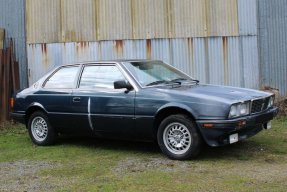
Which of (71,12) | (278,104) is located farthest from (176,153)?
(71,12)

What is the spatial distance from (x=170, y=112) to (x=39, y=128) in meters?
2.88

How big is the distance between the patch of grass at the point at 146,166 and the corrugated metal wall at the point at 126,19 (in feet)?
12.4

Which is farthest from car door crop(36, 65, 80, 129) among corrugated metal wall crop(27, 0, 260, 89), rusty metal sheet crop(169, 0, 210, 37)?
rusty metal sheet crop(169, 0, 210, 37)

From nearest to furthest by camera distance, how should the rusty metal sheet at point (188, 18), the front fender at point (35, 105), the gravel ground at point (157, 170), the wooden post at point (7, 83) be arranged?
the gravel ground at point (157, 170) → the front fender at point (35, 105) → the wooden post at point (7, 83) → the rusty metal sheet at point (188, 18)

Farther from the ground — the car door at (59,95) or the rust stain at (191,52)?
the rust stain at (191,52)

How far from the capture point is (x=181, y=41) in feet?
32.2

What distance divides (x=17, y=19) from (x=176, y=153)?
7.07 m

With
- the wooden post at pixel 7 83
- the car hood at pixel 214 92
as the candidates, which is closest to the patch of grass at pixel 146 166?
the car hood at pixel 214 92

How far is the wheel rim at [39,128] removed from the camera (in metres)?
6.88

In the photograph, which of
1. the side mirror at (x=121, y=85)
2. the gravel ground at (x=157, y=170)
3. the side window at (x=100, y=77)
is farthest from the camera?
the side window at (x=100, y=77)

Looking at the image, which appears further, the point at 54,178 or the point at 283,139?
the point at 283,139

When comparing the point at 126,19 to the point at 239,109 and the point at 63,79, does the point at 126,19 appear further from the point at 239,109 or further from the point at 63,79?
the point at 239,109

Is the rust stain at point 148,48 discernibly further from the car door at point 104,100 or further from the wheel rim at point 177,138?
the wheel rim at point 177,138

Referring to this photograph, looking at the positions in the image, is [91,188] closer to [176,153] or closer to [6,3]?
[176,153]
